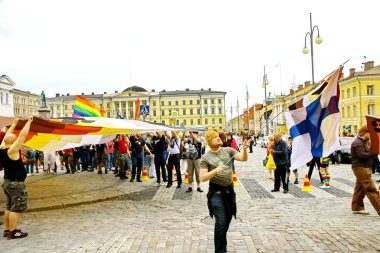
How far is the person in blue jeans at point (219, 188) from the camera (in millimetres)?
4992

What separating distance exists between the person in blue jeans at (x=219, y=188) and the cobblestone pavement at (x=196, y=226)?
93cm

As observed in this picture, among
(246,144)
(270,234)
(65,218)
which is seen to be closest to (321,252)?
(270,234)

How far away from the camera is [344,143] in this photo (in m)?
21.9

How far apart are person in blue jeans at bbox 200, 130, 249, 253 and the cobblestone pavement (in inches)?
36.7

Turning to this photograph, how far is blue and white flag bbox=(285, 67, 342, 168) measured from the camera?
6660 mm

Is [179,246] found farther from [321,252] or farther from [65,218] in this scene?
[65,218]

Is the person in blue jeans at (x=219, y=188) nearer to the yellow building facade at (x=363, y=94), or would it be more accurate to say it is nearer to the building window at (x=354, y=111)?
the yellow building facade at (x=363, y=94)

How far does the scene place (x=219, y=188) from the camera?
5.17m

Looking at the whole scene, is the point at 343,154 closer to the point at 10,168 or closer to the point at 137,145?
the point at 137,145

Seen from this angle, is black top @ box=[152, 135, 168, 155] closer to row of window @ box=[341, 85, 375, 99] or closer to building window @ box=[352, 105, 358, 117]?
row of window @ box=[341, 85, 375, 99]

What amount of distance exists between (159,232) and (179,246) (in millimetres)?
992

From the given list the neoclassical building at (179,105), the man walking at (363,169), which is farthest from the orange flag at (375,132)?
the neoclassical building at (179,105)

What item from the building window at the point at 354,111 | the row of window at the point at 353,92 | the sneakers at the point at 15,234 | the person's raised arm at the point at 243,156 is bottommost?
the sneakers at the point at 15,234

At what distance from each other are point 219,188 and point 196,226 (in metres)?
2.41
